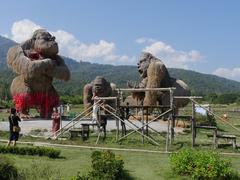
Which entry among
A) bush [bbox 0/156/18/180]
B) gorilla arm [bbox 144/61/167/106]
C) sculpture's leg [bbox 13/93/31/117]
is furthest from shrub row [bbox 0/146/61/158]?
sculpture's leg [bbox 13/93/31/117]

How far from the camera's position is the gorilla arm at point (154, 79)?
3338 centimetres

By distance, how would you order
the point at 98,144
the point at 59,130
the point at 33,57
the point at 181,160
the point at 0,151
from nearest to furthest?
the point at 181,160 < the point at 0,151 < the point at 98,144 < the point at 59,130 < the point at 33,57

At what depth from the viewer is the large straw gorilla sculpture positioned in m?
34.2

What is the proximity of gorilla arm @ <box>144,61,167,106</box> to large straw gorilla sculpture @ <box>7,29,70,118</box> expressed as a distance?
646cm

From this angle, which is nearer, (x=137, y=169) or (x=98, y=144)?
(x=137, y=169)

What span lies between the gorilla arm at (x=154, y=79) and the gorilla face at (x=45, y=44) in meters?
7.29

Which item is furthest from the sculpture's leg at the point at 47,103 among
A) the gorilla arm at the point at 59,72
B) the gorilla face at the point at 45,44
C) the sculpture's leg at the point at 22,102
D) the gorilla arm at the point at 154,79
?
the gorilla arm at the point at 154,79

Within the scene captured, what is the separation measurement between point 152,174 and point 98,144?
6750mm

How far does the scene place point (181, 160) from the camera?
13.1 meters

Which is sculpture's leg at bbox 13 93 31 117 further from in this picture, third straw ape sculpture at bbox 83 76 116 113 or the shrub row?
the shrub row

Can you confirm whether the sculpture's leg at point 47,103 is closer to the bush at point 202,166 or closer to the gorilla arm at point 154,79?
the gorilla arm at point 154,79

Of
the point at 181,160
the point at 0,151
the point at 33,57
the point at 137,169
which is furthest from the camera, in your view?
the point at 33,57

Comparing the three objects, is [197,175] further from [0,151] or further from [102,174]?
[0,151]

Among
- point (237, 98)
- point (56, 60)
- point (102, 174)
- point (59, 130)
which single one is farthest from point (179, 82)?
point (237, 98)
